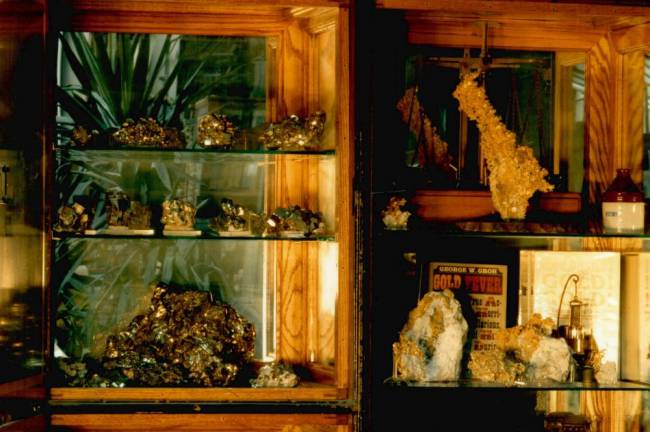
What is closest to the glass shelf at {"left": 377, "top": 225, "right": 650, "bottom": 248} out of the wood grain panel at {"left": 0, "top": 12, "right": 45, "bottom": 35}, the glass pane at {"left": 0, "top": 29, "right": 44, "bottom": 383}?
the glass pane at {"left": 0, "top": 29, "right": 44, "bottom": 383}

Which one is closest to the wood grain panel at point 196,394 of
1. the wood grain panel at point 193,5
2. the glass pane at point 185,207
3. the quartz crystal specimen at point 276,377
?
the quartz crystal specimen at point 276,377

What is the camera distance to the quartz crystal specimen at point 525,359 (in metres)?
2.75

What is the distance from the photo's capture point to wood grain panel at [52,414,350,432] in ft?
8.33

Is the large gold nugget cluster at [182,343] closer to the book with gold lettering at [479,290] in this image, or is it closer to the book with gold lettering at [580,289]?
the book with gold lettering at [479,290]

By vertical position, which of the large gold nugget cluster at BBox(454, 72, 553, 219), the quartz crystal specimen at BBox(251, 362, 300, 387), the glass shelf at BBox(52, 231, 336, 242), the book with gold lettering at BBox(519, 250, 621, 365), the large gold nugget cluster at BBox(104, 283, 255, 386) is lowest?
the quartz crystal specimen at BBox(251, 362, 300, 387)

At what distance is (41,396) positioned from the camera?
8.35ft

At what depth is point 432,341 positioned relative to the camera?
278cm

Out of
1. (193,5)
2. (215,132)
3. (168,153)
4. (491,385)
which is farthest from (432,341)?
(193,5)

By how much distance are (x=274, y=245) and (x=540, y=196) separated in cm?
92

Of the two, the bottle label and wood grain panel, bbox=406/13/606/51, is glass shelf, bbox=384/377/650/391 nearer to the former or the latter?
the bottle label

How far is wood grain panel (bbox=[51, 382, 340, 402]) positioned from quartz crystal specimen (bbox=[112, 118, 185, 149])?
77cm

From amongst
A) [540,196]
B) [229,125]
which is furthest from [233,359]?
[540,196]

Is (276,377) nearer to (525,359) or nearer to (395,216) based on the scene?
(395,216)

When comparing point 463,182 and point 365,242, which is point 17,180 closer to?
point 365,242
